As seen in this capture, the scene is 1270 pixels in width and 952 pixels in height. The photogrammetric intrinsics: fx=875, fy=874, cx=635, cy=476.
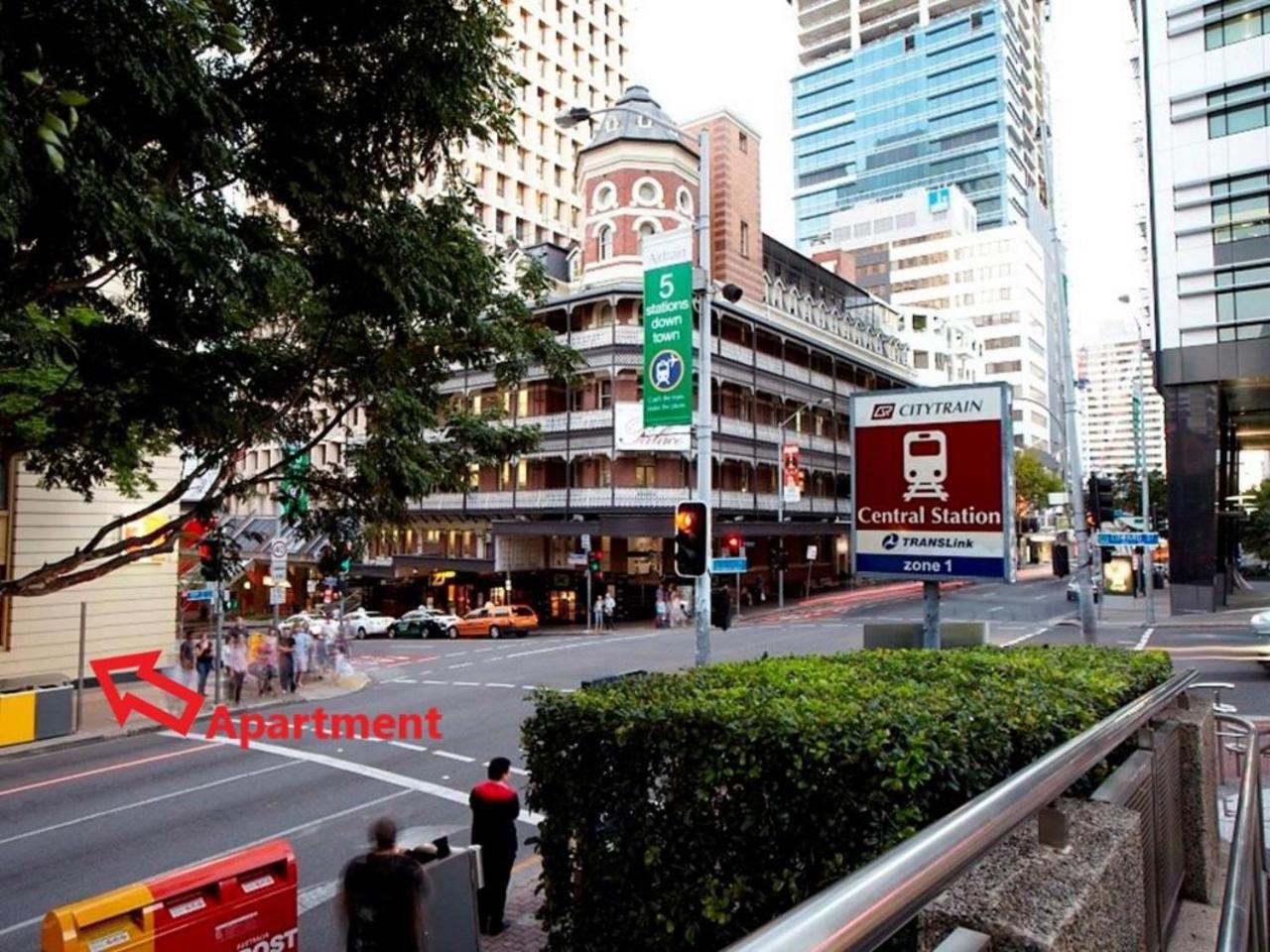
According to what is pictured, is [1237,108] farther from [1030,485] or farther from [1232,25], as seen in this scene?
[1030,485]

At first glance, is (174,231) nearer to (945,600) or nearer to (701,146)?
(701,146)

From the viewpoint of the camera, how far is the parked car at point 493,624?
40.2 metres

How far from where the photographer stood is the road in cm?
983

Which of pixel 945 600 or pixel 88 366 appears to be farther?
pixel 945 600

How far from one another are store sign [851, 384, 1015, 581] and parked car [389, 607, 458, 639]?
34.6 metres

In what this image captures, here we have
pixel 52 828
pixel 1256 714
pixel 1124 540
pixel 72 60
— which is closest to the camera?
pixel 72 60

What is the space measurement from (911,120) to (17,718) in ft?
471

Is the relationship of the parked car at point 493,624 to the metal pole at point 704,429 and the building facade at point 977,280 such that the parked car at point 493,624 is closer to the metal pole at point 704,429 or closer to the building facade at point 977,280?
the metal pole at point 704,429

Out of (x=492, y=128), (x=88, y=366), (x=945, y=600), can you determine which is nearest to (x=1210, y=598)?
(x=945, y=600)

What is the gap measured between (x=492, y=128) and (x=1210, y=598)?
134 ft

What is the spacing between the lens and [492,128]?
970cm

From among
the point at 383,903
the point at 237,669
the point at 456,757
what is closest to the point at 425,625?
the point at 237,669

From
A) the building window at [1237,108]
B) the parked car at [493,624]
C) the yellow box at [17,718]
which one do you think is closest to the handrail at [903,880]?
the yellow box at [17,718]

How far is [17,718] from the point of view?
56.7 feet
